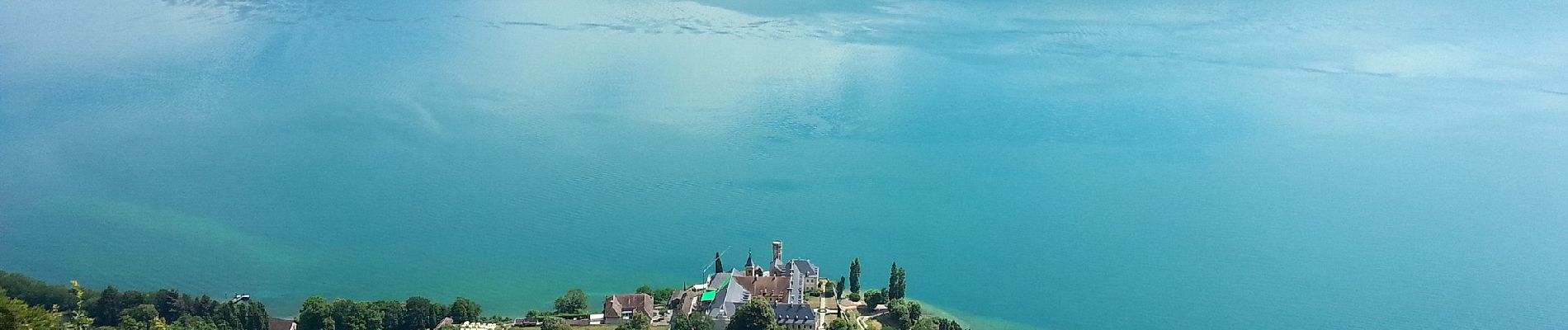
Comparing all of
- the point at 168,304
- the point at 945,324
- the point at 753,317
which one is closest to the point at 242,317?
the point at 168,304

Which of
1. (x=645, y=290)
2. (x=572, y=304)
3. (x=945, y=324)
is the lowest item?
(x=945, y=324)

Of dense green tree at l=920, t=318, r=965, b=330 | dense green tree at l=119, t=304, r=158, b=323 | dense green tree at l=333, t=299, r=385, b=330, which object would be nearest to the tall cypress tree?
dense green tree at l=920, t=318, r=965, b=330

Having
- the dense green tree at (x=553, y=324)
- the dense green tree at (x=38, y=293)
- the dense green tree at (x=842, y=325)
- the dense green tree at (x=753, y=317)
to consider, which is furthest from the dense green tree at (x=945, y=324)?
the dense green tree at (x=38, y=293)

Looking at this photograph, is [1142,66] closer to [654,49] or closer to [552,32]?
[654,49]

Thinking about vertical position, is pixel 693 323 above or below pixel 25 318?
below

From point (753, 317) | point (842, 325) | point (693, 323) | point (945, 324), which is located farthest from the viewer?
point (945, 324)

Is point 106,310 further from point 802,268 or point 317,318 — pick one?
point 802,268

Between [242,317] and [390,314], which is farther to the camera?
[390,314]
